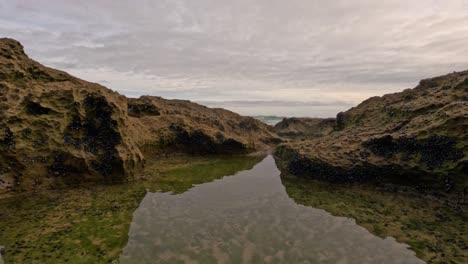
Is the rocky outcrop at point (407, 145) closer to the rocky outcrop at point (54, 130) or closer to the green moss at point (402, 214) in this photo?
the green moss at point (402, 214)

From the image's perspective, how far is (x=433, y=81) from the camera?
1995 centimetres

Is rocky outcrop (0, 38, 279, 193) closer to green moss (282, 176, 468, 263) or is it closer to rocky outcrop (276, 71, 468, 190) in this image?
green moss (282, 176, 468, 263)

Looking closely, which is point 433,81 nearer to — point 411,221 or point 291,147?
point 291,147

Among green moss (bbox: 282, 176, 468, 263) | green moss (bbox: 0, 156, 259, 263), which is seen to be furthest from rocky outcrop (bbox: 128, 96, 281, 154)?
green moss (bbox: 282, 176, 468, 263)

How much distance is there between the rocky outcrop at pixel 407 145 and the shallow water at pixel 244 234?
177 inches

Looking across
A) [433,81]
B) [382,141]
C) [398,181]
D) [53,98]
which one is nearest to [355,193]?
[398,181]

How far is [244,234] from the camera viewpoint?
32.4 feet

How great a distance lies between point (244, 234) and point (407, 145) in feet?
32.5

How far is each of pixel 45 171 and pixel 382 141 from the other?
17.0m

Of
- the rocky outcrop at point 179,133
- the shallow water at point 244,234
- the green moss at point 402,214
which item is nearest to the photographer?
the shallow water at point 244,234

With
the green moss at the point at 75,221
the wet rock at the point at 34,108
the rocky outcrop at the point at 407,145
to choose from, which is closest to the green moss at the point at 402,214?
the rocky outcrop at the point at 407,145

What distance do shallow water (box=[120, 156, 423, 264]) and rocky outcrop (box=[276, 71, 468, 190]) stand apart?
4.49 meters

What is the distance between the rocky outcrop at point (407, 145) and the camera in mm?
12938

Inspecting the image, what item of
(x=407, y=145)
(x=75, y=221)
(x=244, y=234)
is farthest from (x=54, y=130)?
(x=407, y=145)
